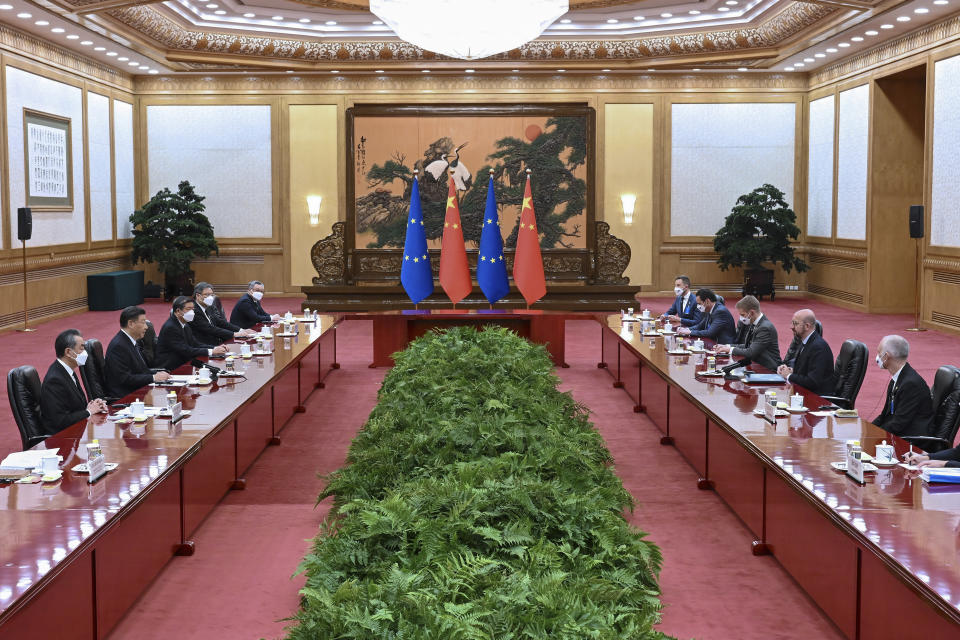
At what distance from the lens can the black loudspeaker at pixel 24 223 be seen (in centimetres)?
1366

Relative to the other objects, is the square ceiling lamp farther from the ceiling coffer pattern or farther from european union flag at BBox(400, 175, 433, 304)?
the ceiling coffer pattern

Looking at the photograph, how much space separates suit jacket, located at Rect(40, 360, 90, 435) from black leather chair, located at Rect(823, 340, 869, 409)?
493 centimetres

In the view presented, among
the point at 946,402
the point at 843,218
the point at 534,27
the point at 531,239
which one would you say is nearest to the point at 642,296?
the point at 843,218

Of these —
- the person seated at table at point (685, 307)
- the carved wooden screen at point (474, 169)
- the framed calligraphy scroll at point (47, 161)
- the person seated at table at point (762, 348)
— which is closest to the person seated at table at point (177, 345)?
the person seated at table at point (762, 348)

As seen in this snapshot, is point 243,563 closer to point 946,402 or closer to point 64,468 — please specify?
point 64,468

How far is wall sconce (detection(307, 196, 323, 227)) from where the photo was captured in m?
18.5

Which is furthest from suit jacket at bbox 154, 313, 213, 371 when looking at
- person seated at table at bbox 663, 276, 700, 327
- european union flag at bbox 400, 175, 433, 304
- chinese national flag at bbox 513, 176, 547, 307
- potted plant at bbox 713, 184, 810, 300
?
potted plant at bbox 713, 184, 810, 300

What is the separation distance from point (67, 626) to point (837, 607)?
121 inches

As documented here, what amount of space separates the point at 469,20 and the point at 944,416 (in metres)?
5.69

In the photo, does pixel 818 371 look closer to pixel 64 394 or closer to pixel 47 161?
pixel 64 394

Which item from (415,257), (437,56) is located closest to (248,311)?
(415,257)

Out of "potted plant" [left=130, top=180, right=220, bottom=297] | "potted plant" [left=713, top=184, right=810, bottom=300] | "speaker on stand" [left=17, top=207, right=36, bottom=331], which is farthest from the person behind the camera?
"potted plant" [left=130, top=180, right=220, bottom=297]

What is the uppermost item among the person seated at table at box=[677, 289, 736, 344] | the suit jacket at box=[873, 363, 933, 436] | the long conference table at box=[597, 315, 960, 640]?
the person seated at table at box=[677, 289, 736, 344]

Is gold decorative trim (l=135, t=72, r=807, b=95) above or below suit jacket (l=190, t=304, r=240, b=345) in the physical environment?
above
